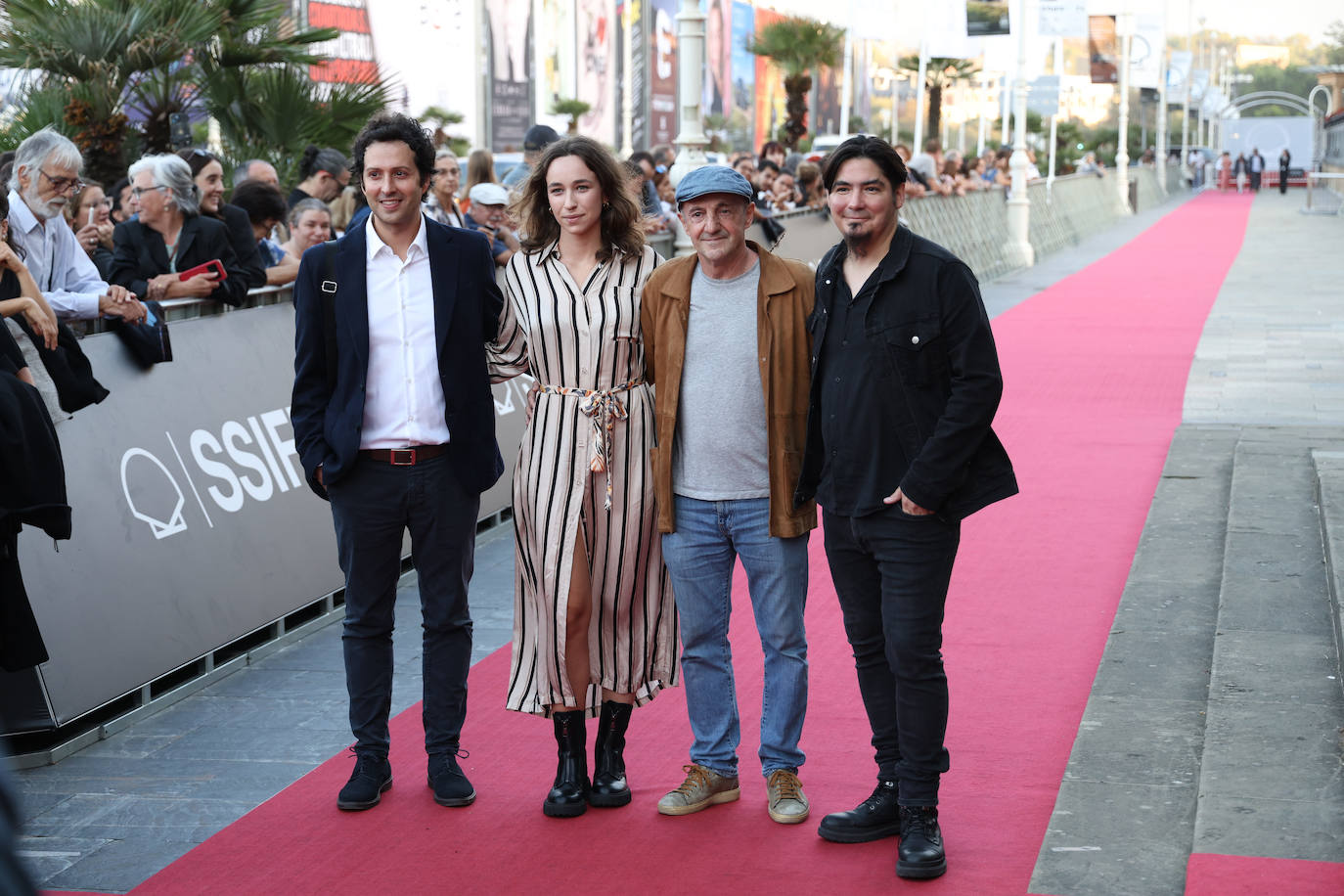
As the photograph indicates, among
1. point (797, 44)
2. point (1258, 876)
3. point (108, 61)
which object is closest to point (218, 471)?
point (1258, 876)

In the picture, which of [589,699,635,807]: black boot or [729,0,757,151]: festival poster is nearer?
[589,699,635,807]: black boot

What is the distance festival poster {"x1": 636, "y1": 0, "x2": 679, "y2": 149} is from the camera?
71.6 m

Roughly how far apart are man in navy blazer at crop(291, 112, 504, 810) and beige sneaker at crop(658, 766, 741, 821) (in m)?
0.62

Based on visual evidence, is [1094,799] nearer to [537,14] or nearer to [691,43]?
[691,43]

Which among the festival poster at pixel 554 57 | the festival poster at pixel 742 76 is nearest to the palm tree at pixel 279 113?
the festival poster at pixel 554 57

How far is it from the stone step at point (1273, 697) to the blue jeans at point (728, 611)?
116 centimetres

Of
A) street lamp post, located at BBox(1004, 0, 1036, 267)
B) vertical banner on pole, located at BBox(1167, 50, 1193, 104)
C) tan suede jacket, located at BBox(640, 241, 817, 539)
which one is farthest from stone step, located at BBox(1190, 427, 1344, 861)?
vertical banner on pole, located at BBox(1167, 50, 1193, 104)

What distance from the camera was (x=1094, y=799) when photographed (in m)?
4.71

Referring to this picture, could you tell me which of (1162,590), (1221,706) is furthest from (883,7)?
(1221,706)

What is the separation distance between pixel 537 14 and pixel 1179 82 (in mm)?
27703

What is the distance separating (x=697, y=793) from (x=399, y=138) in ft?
6.72

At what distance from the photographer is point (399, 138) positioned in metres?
4.67

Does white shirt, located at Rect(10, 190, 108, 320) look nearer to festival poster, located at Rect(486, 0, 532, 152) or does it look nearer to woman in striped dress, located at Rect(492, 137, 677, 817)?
woman in striped dress, located at Rect(492, 137, 677, 817)

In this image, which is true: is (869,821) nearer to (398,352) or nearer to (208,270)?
(398,352)
